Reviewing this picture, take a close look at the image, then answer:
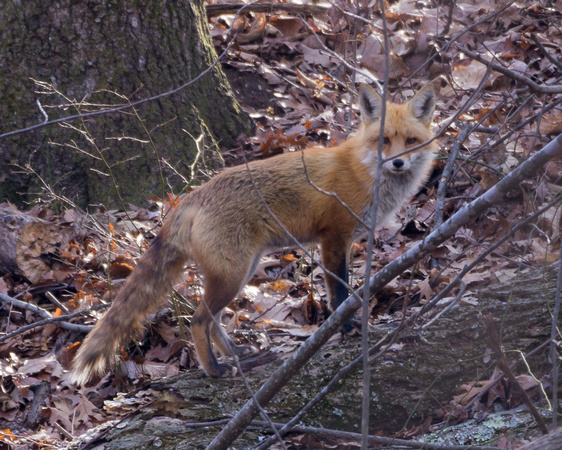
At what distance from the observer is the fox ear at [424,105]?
4.78 metres

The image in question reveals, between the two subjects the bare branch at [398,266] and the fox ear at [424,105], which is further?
the fox ear at [424,105]

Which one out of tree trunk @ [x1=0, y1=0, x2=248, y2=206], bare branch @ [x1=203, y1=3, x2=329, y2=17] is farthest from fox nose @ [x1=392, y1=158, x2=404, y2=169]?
bare branch @ [x1=203, y1=3, x2=329, y2=17]

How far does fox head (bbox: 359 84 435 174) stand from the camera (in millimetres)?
4676

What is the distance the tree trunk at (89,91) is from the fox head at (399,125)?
6.00ft

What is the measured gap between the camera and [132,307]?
4.02 m

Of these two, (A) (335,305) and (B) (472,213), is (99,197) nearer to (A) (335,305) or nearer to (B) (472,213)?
(A) (335,305)

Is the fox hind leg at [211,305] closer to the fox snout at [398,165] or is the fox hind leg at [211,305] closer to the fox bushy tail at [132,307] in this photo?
the fox bushy tail at [132,307]

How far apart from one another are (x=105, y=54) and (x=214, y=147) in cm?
153

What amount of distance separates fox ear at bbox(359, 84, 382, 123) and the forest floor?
9.4 inches

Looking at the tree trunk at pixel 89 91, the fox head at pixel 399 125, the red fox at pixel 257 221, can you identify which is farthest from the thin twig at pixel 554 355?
the tree trunk at pixel 89 91

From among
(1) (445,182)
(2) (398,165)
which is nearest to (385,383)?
(2) (398,165)

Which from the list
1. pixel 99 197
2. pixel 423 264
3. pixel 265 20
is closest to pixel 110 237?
pixel 99 197

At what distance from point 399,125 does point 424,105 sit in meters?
0.36

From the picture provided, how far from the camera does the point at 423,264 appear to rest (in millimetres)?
5125
